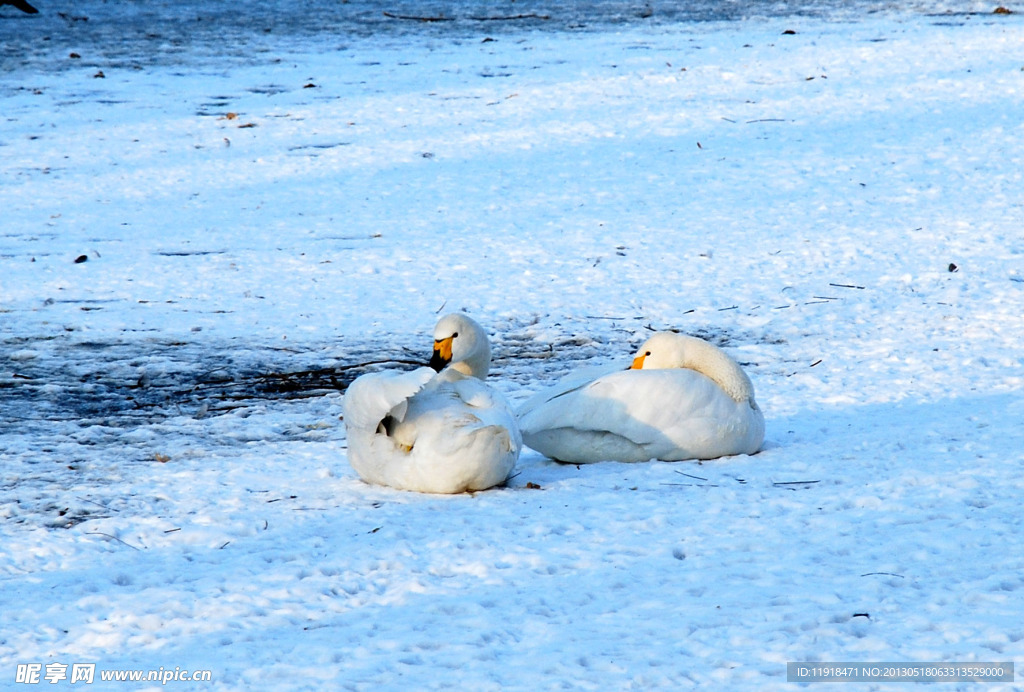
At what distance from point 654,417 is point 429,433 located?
34.7 inches

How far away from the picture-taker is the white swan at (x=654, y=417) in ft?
14.7

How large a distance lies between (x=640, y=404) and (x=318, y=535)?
132cm

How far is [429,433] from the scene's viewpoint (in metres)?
4.05

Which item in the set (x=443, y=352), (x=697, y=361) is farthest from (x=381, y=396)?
(x=697, y=361)

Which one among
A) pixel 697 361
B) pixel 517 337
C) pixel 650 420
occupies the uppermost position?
pixel 697 361

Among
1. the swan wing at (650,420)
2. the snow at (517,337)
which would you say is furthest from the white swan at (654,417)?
the snow at (517,337)

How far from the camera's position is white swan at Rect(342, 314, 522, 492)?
3990 mm

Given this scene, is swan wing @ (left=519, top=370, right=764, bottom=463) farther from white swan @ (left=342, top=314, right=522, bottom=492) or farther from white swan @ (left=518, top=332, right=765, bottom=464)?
white swan @ (left=342, top=314, right=522, bottom=492)

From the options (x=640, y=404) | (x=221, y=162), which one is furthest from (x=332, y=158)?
(x=640, y=404)

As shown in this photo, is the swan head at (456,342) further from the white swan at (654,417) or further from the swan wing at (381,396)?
the swan wing at (381,396)

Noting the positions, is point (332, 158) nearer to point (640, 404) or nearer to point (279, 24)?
point (640, 404)

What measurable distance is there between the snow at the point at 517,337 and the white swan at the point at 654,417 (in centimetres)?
12

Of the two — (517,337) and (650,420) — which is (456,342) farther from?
(517,337)

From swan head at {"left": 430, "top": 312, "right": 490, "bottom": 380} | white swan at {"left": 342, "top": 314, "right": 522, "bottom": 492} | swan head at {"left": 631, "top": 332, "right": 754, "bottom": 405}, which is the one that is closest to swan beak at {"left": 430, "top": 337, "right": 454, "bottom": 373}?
swan head at {"left": 430, "top": 312, "right": 490, "bottom": 380}
